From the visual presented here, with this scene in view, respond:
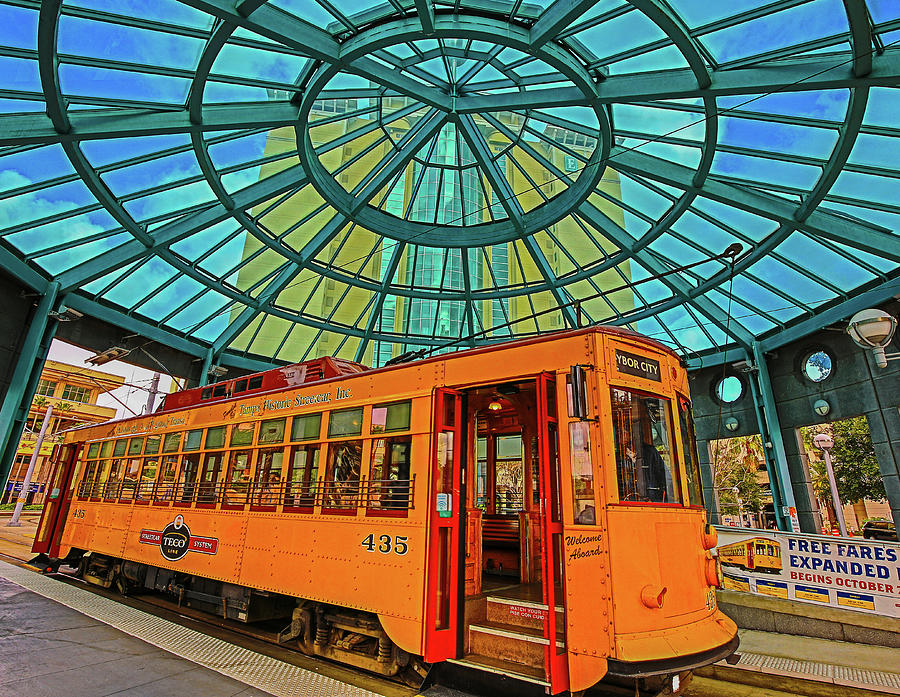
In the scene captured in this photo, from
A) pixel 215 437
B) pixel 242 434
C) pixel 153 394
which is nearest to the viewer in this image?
pixel 242 434

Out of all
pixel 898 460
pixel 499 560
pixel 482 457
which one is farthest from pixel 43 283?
pixel 898 460

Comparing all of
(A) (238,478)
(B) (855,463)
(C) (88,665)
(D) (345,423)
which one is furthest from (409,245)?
(B) (855,463)

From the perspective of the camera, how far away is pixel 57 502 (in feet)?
36.7

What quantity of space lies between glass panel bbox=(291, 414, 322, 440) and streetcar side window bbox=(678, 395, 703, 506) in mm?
4214

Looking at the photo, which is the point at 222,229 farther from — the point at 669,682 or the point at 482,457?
the point at 669,682

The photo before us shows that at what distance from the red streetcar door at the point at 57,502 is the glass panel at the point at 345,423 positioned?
8906 mm

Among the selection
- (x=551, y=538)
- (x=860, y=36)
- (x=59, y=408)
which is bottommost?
(x=551, y=538)

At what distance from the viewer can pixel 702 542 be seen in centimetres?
463

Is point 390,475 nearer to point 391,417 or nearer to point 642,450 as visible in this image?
point 391,417

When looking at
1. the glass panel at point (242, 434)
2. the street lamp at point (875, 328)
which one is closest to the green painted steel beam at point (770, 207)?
the street lamp at point (875, 328)

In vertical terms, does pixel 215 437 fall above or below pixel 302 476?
above

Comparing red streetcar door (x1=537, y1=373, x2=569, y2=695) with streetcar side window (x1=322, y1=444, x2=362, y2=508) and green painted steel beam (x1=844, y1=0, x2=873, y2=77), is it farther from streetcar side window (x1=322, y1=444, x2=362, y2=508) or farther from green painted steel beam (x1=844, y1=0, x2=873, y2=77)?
green painted steel beam (x1=844, y1=0, x2=873, y2=77)

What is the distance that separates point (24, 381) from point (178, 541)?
8028mm

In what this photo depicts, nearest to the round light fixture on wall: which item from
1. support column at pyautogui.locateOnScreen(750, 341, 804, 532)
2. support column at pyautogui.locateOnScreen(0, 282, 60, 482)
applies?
support column at pyautogui.locateOnScreen(750, 341, 804, 532)
